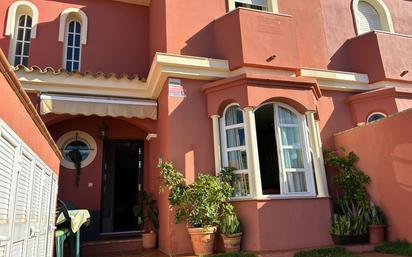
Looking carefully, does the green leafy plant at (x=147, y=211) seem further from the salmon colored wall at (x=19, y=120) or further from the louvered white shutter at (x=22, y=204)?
the louvered white shutter at (x=22, y=204)

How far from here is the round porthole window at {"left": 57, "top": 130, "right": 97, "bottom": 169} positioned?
15.0m

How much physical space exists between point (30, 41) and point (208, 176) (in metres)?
11.3

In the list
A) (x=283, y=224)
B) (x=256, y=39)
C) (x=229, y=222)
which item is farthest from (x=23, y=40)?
(x=283, y=224)

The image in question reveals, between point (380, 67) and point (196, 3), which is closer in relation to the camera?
point (196, 3)

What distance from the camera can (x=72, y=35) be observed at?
16750mm

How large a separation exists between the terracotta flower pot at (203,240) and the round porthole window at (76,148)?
6.99m

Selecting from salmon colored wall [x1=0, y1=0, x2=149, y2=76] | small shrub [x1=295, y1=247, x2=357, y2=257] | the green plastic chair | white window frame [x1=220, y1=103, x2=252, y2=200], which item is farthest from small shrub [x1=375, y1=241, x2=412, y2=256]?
salmon colored wall [x1=0, y1=0, x2=149, y2=76]

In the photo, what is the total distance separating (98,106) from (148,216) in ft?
16.5

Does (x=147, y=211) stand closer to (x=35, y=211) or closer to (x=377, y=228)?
(x=35, y=211)

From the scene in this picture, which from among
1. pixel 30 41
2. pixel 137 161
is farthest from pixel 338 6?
pixel 30 41

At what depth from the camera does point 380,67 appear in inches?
618

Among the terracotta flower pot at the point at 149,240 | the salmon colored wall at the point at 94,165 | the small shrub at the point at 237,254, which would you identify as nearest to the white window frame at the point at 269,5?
the salmon colored wall at the point at 94,165

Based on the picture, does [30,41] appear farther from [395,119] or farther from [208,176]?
[395,119]

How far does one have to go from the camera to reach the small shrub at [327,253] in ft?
33.1
